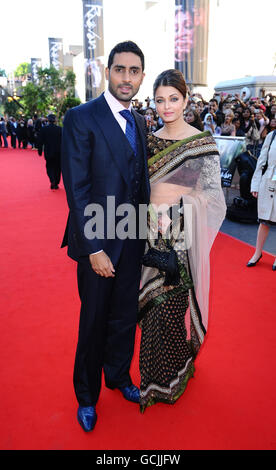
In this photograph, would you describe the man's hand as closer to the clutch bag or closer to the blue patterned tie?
the clutch bag

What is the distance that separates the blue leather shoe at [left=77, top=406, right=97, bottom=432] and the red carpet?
36 mm

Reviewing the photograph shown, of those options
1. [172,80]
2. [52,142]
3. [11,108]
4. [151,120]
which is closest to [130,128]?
[172,80]

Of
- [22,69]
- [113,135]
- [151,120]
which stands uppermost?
[22,69]

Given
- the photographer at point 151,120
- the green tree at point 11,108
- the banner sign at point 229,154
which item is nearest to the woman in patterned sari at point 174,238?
the banner sign at point 229,154

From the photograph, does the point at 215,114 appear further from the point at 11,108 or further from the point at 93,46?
the point at 11,108

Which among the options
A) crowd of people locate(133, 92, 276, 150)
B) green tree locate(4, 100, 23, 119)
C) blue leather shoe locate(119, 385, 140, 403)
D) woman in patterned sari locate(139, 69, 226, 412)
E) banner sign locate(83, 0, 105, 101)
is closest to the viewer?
woman in patterned sari locate(139, 69, 226, 412)

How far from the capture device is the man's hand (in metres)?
1.68

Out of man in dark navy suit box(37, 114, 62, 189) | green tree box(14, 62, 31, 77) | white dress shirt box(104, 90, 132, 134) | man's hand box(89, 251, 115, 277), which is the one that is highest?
green tree box(14, 62, 31, 77)

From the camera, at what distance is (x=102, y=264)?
1679 millimetres

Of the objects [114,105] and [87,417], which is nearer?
[114,105]

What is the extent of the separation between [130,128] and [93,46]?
837 inches

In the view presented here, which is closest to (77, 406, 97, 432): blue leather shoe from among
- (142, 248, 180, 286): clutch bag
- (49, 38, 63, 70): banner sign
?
(142, 248, 180, 286): clutch bag

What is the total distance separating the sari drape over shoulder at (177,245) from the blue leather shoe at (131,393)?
10 cm
